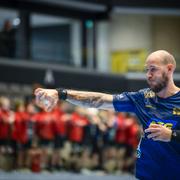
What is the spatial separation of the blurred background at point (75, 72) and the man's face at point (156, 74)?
4242 mm

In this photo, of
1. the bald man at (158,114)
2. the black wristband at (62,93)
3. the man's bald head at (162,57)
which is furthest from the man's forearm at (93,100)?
the man's bald head at (162,57)

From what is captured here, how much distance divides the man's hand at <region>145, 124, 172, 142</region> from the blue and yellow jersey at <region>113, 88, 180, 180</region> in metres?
0.22

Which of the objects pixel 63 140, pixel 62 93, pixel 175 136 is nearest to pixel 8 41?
pixel 63 140

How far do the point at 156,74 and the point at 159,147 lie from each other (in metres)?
0.61

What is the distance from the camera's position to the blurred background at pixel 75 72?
14.8 m

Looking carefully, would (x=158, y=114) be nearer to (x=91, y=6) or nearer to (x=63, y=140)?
(x=63, y=140)

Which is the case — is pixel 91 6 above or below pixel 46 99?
above

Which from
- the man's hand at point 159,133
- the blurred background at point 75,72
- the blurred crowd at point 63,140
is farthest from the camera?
the blurred background at point 75,72

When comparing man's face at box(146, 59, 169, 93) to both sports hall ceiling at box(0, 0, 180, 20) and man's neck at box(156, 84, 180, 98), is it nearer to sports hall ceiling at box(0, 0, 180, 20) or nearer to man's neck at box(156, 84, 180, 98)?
man's neck at box(156, 84, 180, 98)

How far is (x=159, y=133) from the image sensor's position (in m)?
4.22

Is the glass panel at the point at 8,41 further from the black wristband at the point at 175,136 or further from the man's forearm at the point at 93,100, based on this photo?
the black wristband at the point at 175,136

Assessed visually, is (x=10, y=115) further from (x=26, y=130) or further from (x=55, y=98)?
(x=55, y=98)

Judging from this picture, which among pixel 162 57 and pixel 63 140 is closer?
pixel 162 57

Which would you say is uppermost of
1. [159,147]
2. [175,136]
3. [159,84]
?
[159,84]
